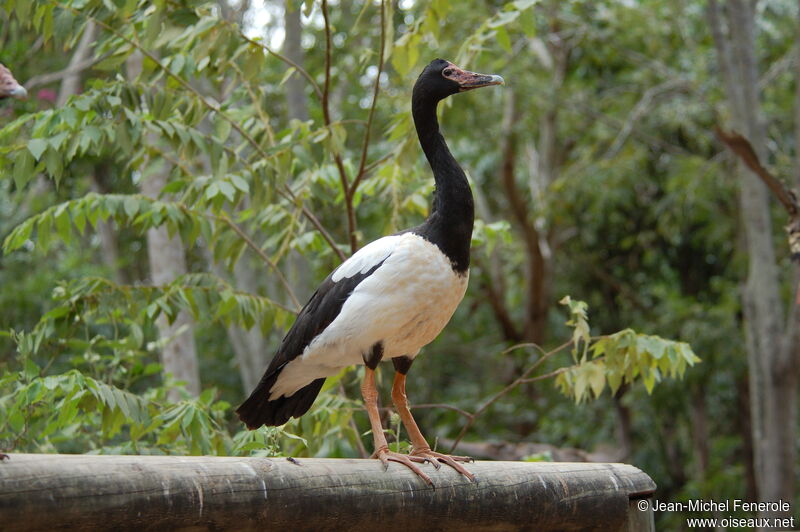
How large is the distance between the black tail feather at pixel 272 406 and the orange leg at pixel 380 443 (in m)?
0.42

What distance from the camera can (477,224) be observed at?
15.8ft

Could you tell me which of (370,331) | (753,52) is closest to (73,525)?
(370,331)

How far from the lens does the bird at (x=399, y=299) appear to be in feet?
10.9

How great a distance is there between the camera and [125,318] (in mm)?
4512

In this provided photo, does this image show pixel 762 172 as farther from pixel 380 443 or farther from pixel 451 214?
pixel 380 443

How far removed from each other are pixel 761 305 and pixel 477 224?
11.7 feet

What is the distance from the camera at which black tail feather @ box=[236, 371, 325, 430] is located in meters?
3.74

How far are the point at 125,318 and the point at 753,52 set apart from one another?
5605 millimetres

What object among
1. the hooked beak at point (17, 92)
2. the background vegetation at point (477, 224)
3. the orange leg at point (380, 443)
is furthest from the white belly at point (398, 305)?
the hooked beak at point (17, 92)

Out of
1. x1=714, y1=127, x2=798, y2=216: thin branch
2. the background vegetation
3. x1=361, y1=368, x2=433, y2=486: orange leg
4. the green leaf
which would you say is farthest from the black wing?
x1=714, y1=127, x2=798, y2=216: thin branch

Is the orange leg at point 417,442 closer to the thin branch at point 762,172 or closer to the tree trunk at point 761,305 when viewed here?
the thin branch at point 762,172

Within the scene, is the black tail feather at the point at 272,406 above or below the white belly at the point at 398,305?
below

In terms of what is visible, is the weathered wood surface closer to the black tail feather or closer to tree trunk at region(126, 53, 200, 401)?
the black tail feather

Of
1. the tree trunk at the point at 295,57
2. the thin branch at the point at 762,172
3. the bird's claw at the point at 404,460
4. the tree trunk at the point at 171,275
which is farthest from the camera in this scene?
the tree trunk at the point at 295,57
